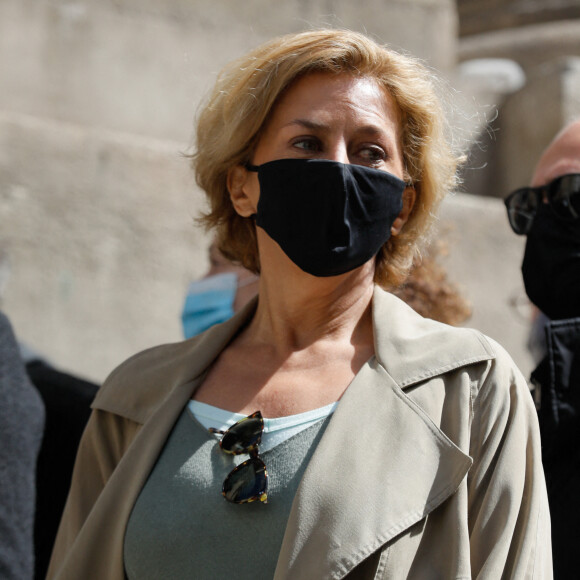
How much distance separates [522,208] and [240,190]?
0.91 m

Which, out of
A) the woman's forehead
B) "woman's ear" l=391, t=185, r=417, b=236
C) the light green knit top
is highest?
the woman's forehead

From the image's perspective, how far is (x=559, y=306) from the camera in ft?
7.28

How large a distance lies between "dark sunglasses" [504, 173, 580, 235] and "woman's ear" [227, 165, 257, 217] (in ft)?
2.90

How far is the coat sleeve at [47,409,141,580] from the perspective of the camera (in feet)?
6.25

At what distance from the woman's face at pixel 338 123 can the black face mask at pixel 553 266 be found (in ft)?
2.04

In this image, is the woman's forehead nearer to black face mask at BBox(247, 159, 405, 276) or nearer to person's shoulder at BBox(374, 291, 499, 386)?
black face mask at BBox(247, 159, 405, 276)

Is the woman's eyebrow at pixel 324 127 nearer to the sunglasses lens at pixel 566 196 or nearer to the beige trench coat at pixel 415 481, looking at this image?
the beige trench coat at pixel 415 481

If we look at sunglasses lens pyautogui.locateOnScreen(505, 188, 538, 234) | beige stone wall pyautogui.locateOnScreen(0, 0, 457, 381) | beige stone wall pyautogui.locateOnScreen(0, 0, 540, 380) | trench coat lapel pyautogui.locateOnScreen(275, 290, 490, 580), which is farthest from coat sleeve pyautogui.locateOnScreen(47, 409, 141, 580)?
beige stone wall pyautogui.locateOnScreen(0, 0, 540, 380)

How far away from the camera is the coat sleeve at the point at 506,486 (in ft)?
4.70

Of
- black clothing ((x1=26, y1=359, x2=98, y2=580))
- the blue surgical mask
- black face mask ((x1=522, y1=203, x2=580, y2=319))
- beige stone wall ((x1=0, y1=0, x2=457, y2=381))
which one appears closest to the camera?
black face mask ((x1=522, y1=203, x2=580, y2=319))

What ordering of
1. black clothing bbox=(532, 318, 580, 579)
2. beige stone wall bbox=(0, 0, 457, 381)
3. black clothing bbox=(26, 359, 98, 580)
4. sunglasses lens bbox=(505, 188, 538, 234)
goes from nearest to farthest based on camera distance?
black clothing bbox=(532, 318, 580, 579) → sunglasses lens bbox=(505, 188, 538, 234) → black clothing bbox=(26, 359, 98, 580) → beige stone wall bbox=(0, 0, 457, 381)

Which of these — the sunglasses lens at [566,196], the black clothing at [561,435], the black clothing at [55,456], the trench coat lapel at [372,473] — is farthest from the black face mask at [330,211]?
the black clothing at [55,456]

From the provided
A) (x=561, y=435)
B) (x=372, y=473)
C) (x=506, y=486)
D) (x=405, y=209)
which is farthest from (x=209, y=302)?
(x=506, y=486)

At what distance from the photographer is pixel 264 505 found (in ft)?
5.15
